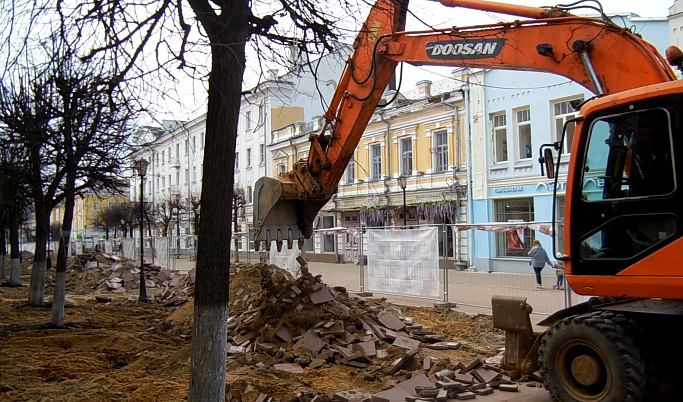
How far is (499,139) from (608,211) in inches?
864

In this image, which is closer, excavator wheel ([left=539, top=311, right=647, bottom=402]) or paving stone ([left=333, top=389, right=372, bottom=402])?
excavator wheel ([left=539, top=311, right=647, bottom=402])

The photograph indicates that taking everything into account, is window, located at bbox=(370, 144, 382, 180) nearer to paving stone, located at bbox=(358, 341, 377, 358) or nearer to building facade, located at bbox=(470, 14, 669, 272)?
building facade, located at bbox=(470, 14, 669, 272)

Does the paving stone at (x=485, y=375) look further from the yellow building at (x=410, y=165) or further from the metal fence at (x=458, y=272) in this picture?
the yellow building at (x=410, y=165)

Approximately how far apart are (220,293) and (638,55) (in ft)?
16.0

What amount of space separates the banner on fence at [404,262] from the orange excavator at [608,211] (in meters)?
6.78

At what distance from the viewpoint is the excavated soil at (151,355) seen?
23.8ft

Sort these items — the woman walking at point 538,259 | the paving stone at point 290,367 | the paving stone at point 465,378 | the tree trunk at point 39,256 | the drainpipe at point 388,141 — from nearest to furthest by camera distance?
the paving stone at point 465,378
the paving stone at point 290,367
the woman walking at point 538,259
the tree trunk at point 39,256
the drainpipe at point 388,141

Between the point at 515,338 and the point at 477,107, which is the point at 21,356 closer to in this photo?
the point at 515,338

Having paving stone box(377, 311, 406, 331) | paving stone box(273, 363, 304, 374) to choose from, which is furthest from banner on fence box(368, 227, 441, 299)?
paving stone box(273, 363, 304, 374)

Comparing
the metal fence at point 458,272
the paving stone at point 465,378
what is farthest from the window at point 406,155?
the paving stone at point 465,378

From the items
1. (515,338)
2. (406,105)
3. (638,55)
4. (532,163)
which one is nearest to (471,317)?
(515,338)

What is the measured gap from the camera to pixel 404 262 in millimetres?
14430

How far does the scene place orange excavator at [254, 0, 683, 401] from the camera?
17.1 ft

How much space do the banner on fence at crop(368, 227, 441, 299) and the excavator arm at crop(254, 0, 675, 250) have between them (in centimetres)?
Result: 441
